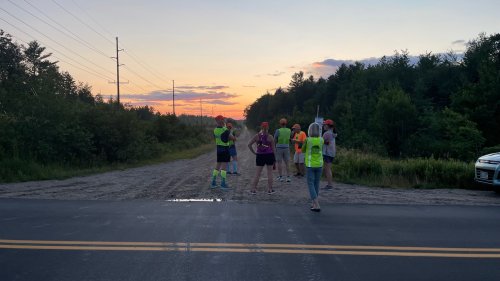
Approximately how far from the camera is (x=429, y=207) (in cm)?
970

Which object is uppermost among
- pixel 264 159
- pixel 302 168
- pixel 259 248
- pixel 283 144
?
pixel 283 144

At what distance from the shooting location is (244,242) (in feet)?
21.0

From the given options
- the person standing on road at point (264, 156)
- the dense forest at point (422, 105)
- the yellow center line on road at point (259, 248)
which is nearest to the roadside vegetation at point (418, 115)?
the dense forest at point (422, 105)

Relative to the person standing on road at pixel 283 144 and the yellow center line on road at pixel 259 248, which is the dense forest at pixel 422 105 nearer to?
the person standing on road at pixel 283 144

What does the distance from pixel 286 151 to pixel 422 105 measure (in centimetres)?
5475

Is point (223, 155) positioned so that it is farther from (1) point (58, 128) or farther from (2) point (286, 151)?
(1) point (58, 128)

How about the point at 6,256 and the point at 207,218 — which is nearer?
the point at 6,256

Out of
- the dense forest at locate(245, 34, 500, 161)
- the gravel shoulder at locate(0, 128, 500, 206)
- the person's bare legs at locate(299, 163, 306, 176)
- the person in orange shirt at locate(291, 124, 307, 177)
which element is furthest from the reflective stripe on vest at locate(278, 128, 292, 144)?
the dense forest at locate(245, 34, 500, 161)

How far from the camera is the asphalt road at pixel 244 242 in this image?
5.18 m

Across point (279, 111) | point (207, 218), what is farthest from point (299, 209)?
point (279, 111)

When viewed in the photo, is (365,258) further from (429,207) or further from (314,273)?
(429,207)

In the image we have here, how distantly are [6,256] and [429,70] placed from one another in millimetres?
69321

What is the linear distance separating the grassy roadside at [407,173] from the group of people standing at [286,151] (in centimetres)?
166

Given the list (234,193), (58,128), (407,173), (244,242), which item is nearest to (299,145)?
(407,173)
